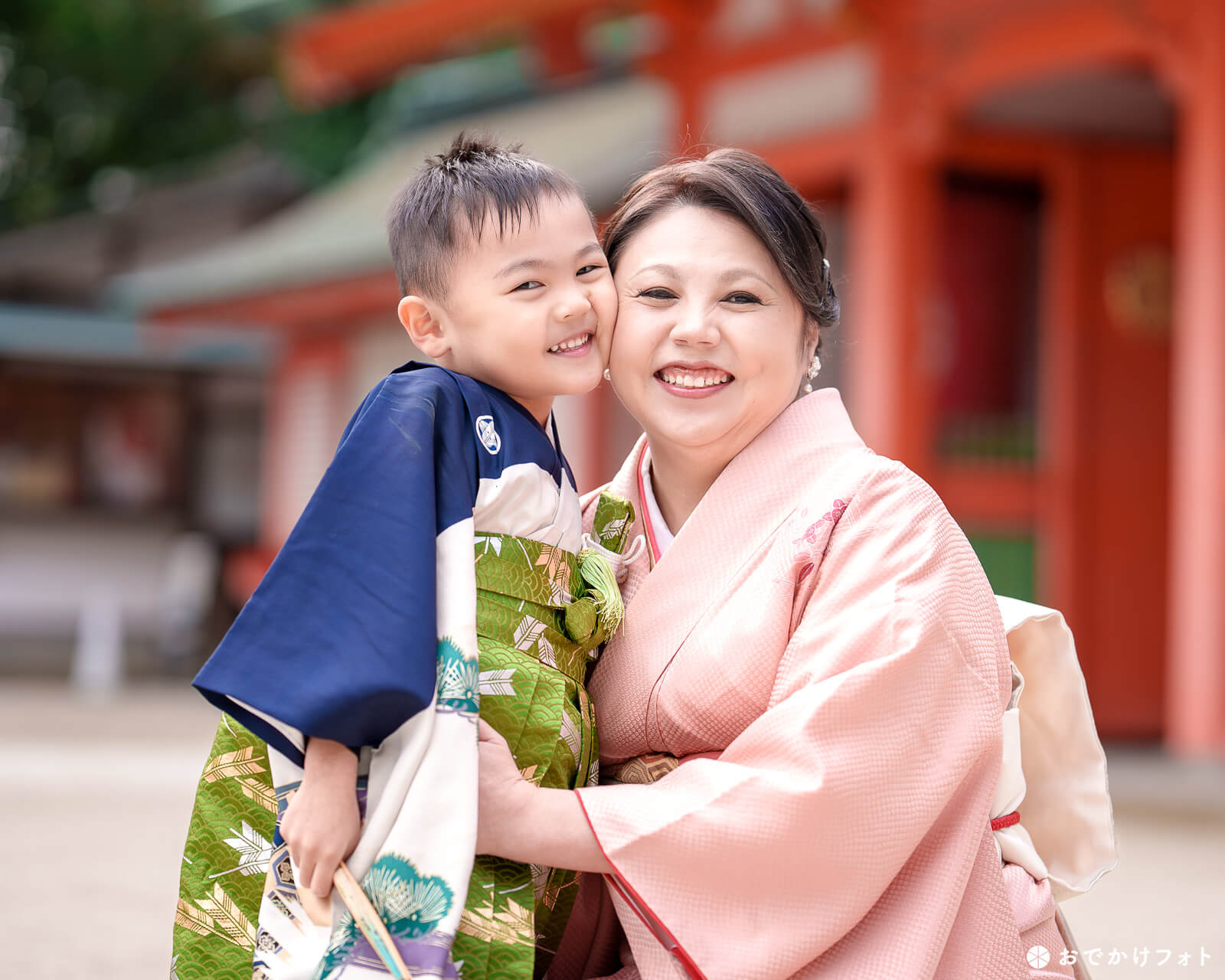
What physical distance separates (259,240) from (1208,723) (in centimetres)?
903

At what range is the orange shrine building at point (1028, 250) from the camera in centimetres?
526

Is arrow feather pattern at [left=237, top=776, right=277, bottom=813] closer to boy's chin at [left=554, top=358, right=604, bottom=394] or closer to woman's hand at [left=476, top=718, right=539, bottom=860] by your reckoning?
woman's hand at [left=476, top=718, right=539, bottom=860]

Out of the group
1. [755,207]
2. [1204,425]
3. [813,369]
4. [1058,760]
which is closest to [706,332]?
[755,207]

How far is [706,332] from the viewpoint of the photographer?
6.07 ft

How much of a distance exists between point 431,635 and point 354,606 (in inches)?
3.5

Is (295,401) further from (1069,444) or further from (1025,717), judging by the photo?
(1025,717)

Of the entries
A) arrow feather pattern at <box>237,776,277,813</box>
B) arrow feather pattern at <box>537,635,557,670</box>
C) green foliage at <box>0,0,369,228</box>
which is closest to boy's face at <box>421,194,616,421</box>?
arrow feather pattern at <box>537,635,557,670</box>

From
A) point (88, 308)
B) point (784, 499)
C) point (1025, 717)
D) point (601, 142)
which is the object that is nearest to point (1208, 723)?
point (1025, 717)

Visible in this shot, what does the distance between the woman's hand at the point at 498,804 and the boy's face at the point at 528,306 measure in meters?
0.47

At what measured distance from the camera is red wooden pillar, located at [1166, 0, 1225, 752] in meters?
5.14

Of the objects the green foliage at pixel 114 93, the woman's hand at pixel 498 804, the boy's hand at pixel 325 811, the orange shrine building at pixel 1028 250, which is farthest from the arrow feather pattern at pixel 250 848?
the green foliage at pixel 114 93

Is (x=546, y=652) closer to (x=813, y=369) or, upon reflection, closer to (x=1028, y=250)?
(x=813, y=369)

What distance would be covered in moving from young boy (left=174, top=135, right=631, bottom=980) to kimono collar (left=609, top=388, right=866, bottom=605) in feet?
0.45

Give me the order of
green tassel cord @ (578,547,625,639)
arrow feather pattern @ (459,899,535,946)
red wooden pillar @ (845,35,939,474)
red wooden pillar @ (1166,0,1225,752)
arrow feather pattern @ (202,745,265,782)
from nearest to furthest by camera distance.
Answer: arrow feather pattern @ (459,899,535,946) → arrow feather pattern @ (202,745,265,782) → green tassel cord @ (578,547,625,639) → red wooden pillar @ (1166,0,1225,752) → red wooden pillar @ (845,35,939,474)
